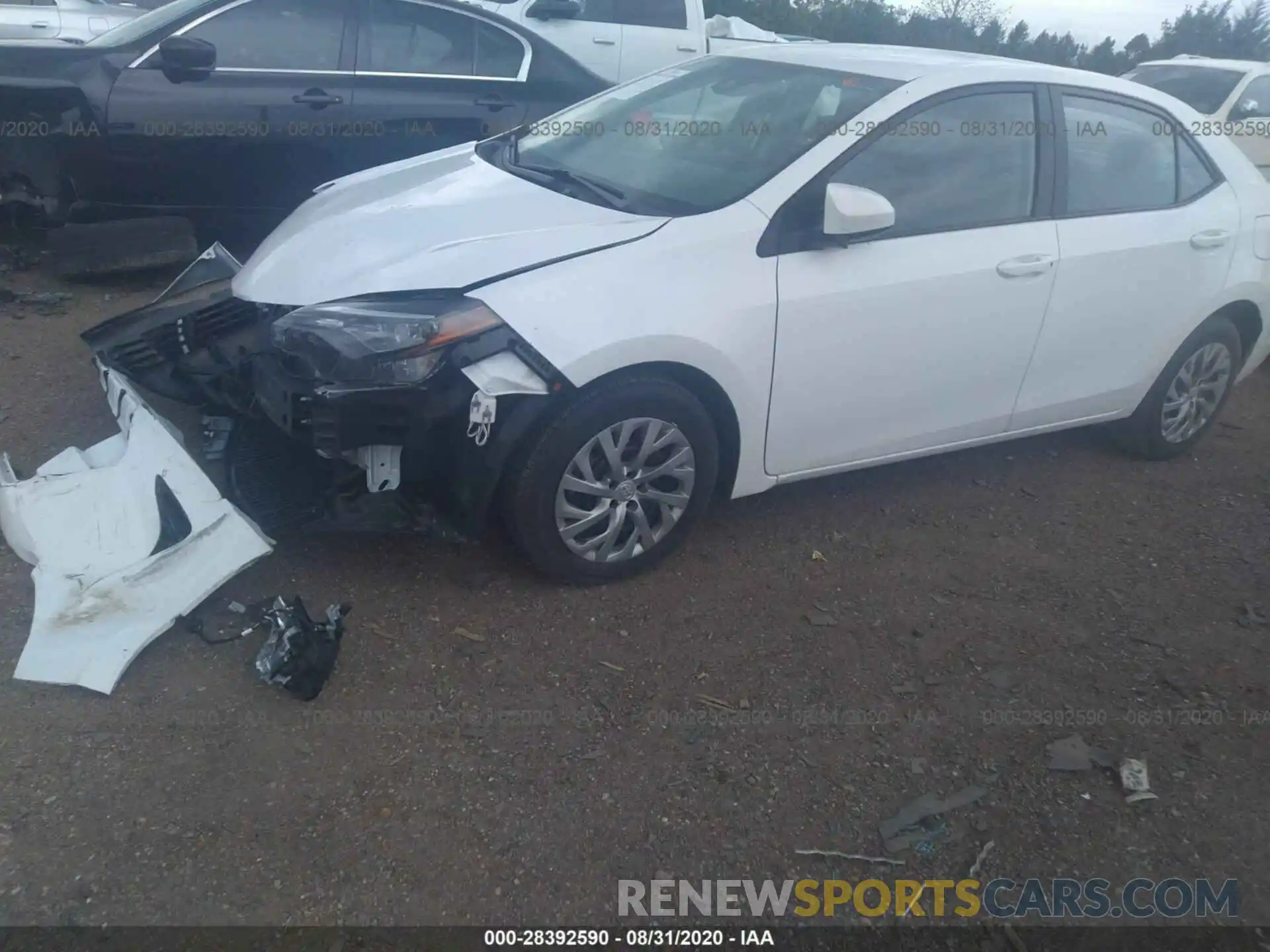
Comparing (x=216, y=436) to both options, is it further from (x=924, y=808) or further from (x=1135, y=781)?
(x=1135, y=781)

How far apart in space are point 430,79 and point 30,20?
4.86 meters

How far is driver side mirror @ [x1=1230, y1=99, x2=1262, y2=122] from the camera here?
8773 mm

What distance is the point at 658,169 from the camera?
366cm

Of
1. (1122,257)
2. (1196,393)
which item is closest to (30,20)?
(1122,257)

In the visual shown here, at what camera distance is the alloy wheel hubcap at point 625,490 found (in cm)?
320

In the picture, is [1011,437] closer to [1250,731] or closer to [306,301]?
[1250,731]

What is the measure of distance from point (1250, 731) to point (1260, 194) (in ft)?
8.85

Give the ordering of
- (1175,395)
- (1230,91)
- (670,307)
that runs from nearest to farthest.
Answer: (670,307) → (1175,395) → (1230,91)

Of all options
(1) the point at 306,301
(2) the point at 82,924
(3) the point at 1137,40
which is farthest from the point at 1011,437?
(3) the point at 1137,40

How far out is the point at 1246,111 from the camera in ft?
28.8

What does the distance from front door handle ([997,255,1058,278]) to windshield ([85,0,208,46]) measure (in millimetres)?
4379

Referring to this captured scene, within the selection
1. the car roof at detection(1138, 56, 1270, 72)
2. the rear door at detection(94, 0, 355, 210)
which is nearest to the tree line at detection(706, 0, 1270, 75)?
the car roof at detection(1138, 56, 1270, 72)

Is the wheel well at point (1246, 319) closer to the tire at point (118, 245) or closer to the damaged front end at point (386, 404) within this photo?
the damaged front end at point (386, 404)

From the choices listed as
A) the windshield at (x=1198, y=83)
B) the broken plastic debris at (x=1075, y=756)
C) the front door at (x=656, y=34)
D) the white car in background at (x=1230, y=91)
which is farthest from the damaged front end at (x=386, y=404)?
the windshield at (x=1198, y=83)
